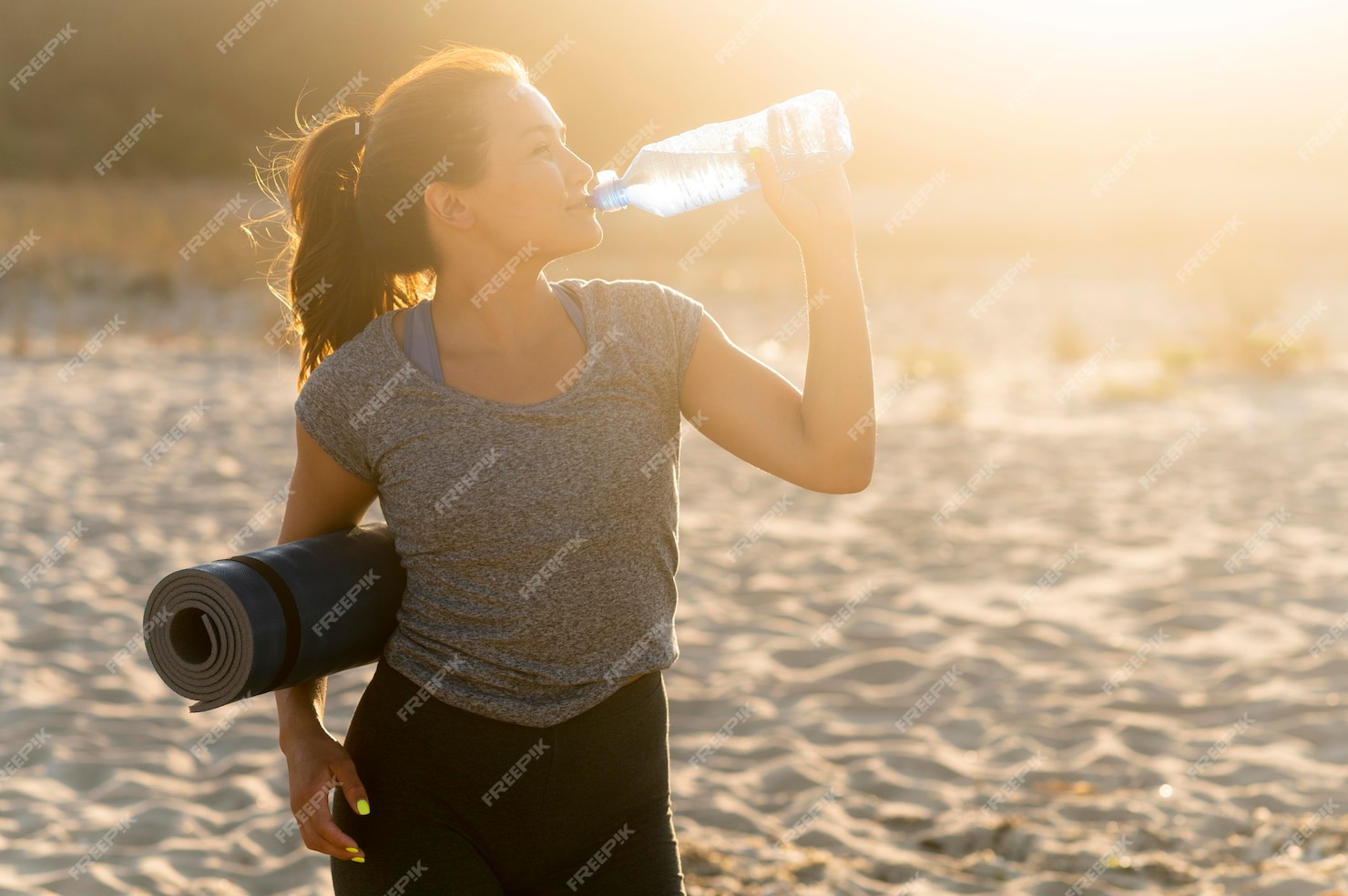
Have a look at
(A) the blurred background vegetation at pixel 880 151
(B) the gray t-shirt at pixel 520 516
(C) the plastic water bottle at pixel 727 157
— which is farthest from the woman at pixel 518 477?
(A) the blurred background vegetation at pixel 880 151

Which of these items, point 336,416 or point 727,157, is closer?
point 336,416

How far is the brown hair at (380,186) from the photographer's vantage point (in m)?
1.97

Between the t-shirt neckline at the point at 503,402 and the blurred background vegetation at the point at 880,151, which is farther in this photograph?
the blurred background vegetation at the point at 880,151

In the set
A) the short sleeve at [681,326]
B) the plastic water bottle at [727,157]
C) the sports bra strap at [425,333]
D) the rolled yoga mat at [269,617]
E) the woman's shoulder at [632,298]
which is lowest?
the rolled yoga mat at [269,617]

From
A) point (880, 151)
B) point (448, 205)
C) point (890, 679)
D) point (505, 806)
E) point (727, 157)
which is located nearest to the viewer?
point (505, 806)

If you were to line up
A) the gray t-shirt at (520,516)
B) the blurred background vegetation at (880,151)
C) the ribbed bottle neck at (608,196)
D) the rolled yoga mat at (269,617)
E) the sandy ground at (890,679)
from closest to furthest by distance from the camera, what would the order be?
1. the rolled yoga mat at (269,617)
2. the gray t-shirt at (520,516)
3. the ribbed bottle neck at (608,196)
4. the sandy ground at (890,679)
5. the blurred background vegetation at (880,151)

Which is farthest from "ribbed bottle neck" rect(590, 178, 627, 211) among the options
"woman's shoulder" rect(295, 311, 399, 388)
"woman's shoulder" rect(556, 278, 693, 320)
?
"woman's shoulder" rect(295, 311, 399, 388)

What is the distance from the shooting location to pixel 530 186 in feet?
6.31

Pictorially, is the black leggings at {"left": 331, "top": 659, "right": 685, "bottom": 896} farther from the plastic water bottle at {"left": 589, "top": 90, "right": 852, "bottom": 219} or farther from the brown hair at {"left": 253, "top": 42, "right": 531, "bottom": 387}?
the plastic water bottle at {"left": 589, "top": 90, "right": 852, "bottom": 219}

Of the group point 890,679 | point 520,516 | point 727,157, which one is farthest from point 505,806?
point 890,679

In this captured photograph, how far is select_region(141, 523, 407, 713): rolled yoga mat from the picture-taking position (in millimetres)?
1754

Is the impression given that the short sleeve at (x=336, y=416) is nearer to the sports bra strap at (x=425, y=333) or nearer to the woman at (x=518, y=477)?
the woman at (x=518, y=477)

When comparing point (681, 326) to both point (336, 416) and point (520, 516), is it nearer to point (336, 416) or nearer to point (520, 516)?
point (520, 516)

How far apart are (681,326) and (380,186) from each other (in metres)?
0.55
